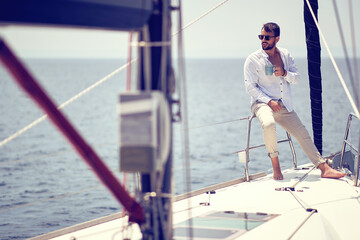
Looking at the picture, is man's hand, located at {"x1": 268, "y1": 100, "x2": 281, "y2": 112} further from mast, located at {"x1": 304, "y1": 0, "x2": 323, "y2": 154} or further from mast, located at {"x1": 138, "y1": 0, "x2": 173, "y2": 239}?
mast, located at {"x1": 138, "y1": 0, "x2": 173, "y2": 239}

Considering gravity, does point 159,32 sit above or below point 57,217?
above

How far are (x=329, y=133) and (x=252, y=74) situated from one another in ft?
63.2

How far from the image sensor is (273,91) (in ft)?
20.1

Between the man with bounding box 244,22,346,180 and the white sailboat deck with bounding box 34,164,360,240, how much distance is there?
32cm

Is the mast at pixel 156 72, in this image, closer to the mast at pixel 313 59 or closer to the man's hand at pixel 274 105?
the man's hand at pixel 274 105

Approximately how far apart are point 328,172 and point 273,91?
3.22ft

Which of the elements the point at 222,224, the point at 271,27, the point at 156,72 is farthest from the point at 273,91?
the point at 156,72

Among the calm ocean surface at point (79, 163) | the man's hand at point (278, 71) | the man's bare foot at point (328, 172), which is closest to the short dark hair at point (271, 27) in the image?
the man's hand at point (278, 71)

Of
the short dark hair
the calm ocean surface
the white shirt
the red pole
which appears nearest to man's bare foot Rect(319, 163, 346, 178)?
the white shirt

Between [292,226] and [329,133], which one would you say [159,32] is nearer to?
[292,226]

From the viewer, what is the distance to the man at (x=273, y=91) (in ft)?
19.5

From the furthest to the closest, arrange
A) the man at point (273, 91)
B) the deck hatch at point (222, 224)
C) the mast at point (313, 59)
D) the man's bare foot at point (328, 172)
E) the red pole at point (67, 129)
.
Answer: the mast at point (313, 59)
the man's bare foot at point (328, 172)
the man at point (273, 91)
the deck hatch at point (222, 224)
the red pole at point (67, 129)

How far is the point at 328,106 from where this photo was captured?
121ft

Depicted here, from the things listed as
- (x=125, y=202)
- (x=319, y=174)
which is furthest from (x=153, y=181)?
(x=319, y=174)
